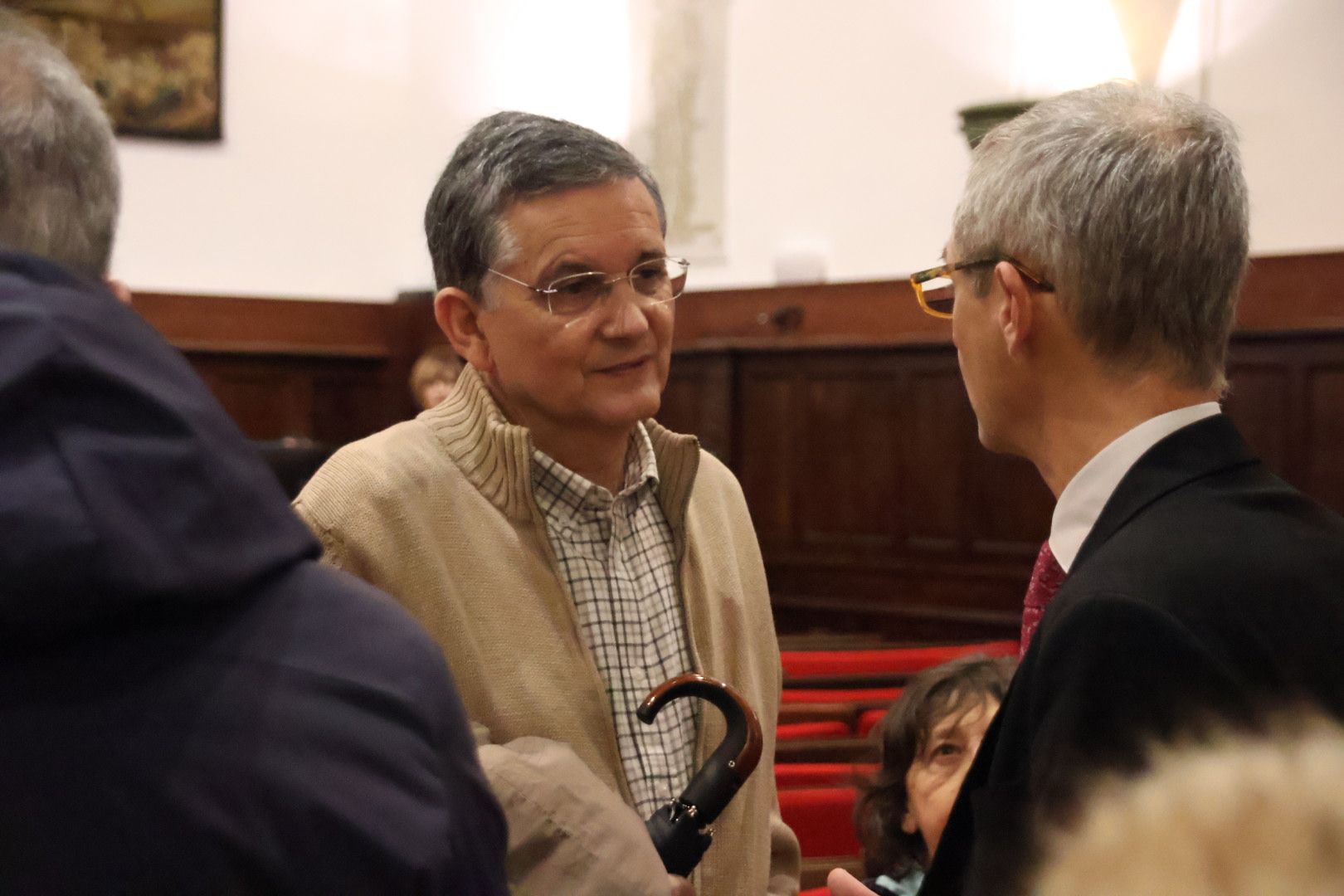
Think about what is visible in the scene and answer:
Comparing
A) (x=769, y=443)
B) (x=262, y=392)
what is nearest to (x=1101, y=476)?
(x=769, y=443)

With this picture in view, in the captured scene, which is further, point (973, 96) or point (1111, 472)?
point (973, 96)

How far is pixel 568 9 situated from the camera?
34.2 ft

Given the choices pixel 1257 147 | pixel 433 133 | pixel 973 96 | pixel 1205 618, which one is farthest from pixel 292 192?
pixel 1205 618

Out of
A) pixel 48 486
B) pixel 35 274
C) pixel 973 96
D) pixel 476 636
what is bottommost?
pixel 476 636

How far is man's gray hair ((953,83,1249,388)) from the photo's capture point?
1410 millimetres

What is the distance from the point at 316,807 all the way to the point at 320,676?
80mm

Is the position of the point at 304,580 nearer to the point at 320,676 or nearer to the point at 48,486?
the point at 320,676

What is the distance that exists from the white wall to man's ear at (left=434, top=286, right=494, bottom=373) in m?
6.04

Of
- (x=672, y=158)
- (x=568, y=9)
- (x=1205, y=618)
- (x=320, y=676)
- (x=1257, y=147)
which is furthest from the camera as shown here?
(x=568, y=9)

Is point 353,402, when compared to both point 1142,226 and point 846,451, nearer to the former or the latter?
point 846,451

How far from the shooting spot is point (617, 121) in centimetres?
1009

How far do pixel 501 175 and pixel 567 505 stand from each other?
449mm

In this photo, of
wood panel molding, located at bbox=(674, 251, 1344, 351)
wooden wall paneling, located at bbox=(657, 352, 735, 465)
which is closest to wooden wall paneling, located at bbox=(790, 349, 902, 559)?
wood panel molding, located at bbox=(674, 251, 1344, 351)

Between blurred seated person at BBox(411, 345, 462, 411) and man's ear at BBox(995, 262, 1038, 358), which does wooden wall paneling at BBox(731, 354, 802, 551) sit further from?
man's ear at BBox(995, 262, 1038, 358)
